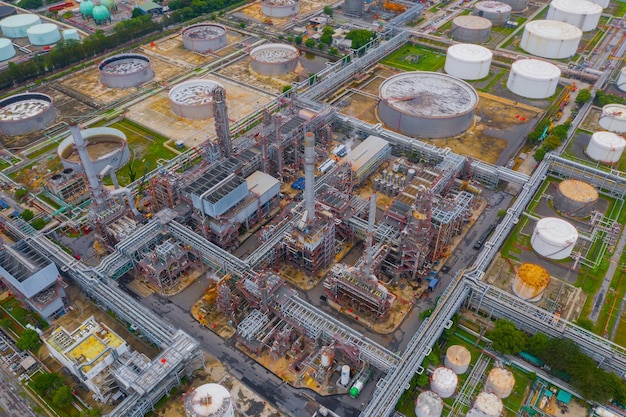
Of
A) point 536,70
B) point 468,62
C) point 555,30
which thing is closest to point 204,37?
point 468,62

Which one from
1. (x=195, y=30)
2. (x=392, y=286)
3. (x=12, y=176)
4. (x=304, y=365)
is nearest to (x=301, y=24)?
(x=195, y=30)

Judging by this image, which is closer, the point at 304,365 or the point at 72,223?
the point at 304,365

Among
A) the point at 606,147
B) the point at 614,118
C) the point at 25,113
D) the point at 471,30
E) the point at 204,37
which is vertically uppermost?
the point at 471,30

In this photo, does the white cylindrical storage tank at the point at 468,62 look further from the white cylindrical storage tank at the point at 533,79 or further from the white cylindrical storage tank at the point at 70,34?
the white cylindrical storage tank at the point at 70,34

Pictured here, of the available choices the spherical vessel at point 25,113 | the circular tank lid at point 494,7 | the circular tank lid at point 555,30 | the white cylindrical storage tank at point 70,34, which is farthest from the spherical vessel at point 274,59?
the circular tank lid at point 555,30

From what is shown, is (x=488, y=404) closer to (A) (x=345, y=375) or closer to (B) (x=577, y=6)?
(A) (x=345, y=375)

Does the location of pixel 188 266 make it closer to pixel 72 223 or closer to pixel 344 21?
pixel 72 223
